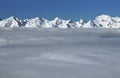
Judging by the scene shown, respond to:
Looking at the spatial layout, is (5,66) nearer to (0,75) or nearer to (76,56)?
(0,75)

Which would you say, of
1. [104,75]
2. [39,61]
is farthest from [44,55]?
[104,75]

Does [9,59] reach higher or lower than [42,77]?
higher

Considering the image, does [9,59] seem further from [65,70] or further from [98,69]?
[98,69]

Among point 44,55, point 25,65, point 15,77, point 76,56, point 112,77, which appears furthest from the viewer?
point 44,55

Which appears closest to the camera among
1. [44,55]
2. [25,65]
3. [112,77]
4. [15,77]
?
[112,77]

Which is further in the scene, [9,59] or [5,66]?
[9,59]

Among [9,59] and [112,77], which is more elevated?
[9,59]

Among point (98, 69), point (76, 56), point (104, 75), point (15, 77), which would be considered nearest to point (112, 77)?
point (104, 75)

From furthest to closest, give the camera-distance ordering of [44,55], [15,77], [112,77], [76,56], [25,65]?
[44,55]
[76,56]
[25,65]
[15,77]
[112,77]

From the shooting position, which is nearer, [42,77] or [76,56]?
[42,77]
